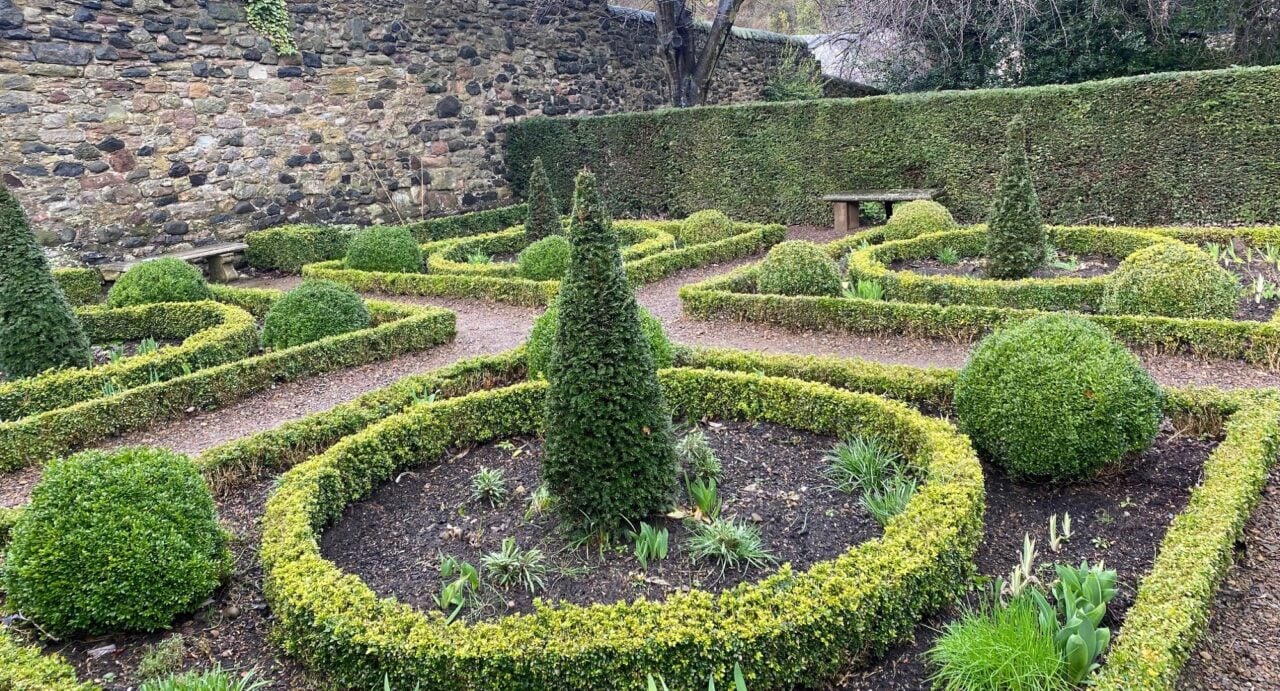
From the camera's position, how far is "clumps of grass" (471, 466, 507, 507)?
159 inches

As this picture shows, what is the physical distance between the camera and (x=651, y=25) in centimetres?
1712

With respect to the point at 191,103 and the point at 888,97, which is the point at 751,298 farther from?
the point at 191,103

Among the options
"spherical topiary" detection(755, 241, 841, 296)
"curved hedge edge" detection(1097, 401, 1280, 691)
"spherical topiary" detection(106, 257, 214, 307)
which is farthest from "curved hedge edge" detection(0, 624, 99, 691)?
"spherical topiary" detection(106, 257, 214, 307)

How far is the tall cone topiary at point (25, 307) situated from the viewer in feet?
20.0

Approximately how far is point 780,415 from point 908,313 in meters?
2.24

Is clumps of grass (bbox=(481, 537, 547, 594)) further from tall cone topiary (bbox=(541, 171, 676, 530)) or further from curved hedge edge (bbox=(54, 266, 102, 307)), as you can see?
curved hedge edge (bbox=(54, 266, 102, 307))

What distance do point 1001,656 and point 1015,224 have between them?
5.45 m

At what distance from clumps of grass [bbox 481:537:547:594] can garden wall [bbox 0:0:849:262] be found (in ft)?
31.0

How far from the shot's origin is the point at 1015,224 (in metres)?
7.15

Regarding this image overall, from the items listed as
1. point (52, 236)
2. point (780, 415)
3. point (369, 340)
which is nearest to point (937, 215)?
point (780, 415)

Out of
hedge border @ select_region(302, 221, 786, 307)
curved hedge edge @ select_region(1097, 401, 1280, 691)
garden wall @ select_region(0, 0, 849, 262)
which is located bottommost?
curved hedge edge @ select_region(1097, 401, 1280, 691)

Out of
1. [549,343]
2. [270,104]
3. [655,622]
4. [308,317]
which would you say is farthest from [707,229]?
[655,622]

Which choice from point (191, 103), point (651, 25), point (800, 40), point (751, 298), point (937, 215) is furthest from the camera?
point (800, 40)

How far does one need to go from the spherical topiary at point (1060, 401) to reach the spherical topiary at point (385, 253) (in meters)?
7.51
